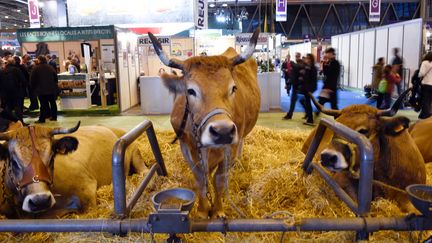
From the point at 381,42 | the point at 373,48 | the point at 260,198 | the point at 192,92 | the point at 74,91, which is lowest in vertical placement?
the point at 260,198

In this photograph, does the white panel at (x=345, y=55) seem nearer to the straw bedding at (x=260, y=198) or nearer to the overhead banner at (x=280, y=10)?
the overhead banner at (x=280, y=10)

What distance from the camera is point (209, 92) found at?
9.05 feet

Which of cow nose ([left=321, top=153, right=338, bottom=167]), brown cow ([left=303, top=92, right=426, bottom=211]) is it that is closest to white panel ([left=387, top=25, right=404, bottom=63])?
brown cow ([left=303, top=92, right=426, bottom=211])

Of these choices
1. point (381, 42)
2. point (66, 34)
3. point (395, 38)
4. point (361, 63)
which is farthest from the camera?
point (361, 63)

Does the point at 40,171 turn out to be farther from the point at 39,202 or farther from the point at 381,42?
the point at 381,42

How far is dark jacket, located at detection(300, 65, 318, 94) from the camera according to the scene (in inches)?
363

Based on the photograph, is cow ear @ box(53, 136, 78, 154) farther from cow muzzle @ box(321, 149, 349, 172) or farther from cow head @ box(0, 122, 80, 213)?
cow muzzle @ box(321, 149, 349, 172)

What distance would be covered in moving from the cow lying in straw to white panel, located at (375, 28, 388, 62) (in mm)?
13559

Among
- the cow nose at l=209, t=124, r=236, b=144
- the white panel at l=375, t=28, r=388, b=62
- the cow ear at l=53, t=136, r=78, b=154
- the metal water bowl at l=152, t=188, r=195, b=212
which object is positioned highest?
the white panel at l=375, t=28, r=388, b=62

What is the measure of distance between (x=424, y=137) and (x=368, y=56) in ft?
41.3

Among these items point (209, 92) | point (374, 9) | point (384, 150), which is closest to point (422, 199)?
point (384, 150)

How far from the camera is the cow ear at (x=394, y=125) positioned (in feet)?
9.85

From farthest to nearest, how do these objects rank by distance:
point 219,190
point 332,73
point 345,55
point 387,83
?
point 345,55 < point 387,83 < point 332,73 < point 219,190

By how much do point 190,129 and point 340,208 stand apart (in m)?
1.38
